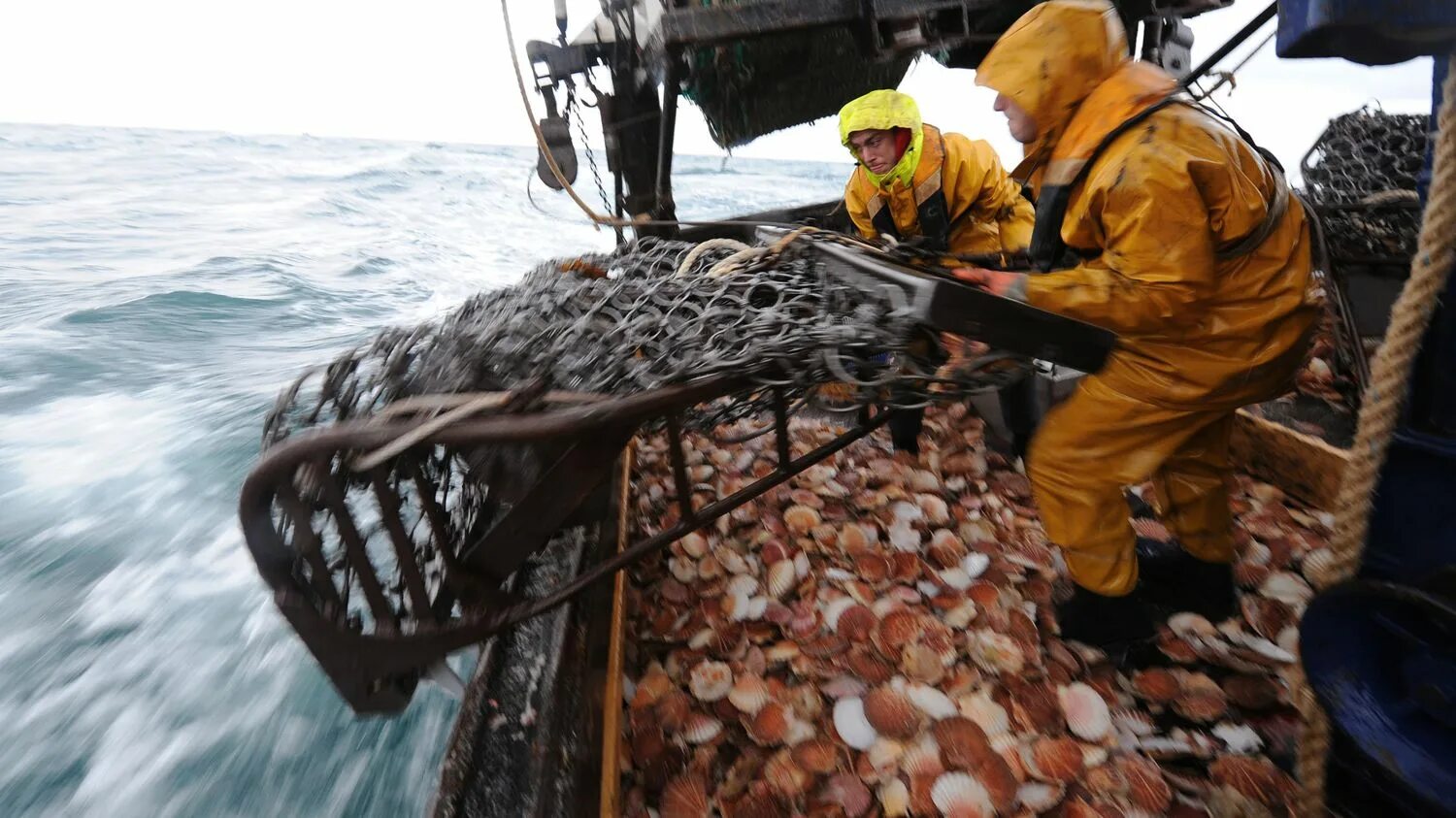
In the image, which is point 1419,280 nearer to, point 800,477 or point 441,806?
point 441,806

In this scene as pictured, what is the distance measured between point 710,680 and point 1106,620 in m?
1.23

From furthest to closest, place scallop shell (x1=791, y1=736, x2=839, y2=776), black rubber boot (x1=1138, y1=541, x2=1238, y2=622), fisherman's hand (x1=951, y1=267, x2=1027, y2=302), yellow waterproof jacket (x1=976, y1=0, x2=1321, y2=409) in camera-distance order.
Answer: black rubber boot (x1=1138, y1=541, x2=1238, y2=622) < scallop shell (x1=791, y1=736, x2=839, y2=776) < fisherman's hand (x1=951, y1=267, x2=1027, y2=302) < yellow waterproof jacket (x1=976, y1=0, x2=1321, y2=409)

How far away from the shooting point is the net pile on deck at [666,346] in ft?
4.66

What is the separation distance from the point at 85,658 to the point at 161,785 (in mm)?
1172

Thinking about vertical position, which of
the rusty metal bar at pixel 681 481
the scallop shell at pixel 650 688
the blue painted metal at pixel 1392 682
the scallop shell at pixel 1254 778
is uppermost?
the rusty metal bar at pixel 681 481

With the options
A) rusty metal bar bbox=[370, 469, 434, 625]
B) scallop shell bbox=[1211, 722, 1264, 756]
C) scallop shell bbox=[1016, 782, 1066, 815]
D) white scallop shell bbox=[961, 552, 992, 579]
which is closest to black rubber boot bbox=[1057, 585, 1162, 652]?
scallop shell bbox=[1211, 722, 1264, 756]

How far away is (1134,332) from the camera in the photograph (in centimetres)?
160

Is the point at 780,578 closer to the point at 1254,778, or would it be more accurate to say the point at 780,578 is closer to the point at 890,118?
the point at 1254,778


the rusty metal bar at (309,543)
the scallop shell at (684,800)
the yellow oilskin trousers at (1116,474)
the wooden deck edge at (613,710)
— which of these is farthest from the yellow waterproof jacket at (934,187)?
the rusty metal bar at (309,543)

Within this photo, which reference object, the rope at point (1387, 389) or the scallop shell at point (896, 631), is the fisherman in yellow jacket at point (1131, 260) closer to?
the rope at point (1387, 389)

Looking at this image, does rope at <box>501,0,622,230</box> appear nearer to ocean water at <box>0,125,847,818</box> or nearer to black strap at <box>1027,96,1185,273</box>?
ocean water at <box>0,125,847,818</box>

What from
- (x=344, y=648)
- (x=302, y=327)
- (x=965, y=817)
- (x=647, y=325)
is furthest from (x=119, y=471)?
(x=965, y=817)

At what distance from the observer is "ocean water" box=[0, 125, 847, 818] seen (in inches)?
97.5

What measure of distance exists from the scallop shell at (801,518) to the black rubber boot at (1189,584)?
1198mm
